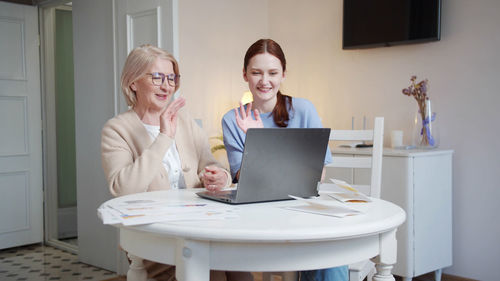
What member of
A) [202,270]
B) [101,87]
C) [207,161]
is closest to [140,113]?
[207,161]

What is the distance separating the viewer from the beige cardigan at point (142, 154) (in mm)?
1868

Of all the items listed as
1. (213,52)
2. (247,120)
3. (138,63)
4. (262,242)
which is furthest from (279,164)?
(213,52)

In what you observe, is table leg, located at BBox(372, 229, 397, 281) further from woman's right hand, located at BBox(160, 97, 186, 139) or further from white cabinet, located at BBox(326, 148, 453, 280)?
white cabinet, located at BBox(326, 148, 453, 280)

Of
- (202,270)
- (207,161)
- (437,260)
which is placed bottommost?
(437,260)

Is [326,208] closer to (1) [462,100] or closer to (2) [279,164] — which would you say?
(2) [279,164]

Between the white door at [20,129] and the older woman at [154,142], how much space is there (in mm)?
2761

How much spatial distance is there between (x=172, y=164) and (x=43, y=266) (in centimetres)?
231

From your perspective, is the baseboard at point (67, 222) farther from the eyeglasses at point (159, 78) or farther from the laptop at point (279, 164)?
the laptop at point (279, 164)

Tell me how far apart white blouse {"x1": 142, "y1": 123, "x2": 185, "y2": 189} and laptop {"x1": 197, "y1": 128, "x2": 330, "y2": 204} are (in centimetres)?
52

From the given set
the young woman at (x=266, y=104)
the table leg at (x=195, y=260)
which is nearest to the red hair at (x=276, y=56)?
the young woman at (x=266, y=104)

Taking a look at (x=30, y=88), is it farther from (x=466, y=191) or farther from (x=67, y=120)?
(x=466, y=191)

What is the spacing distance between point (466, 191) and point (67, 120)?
379 centimetres

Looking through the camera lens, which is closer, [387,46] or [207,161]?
[207,161]

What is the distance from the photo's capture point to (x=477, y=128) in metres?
3.16
